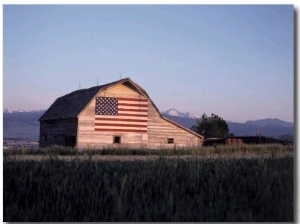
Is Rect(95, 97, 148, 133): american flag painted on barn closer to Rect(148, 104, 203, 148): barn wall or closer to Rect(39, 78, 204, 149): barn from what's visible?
Rect(39, 78, 204, 149): barn

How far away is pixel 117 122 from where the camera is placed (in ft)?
65.2

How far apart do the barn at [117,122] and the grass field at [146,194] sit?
11.8m

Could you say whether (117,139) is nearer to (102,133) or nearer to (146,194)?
(102,133)

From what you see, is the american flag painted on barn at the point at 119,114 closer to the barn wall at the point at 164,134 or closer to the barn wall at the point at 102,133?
the barn wall at the point at 102,133

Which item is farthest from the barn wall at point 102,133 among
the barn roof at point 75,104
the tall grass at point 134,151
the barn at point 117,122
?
the tall grass at point 134,151

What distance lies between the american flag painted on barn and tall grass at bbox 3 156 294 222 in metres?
12.1

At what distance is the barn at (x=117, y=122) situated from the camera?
1942 centimetres

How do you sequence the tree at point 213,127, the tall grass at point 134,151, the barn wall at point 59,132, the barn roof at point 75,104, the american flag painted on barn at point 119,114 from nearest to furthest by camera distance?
the tall grass at point 134,151, the american flag painted on barn at point 119,114, the barn wall at point 59,132, the barn roof at point 75,104, the tree at point 213,127

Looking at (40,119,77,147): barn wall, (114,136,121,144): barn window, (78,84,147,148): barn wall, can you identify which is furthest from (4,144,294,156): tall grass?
(114,136,121,144): barn window

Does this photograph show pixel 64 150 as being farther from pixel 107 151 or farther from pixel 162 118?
pixel 162 118

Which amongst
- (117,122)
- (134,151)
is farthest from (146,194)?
(117,122)

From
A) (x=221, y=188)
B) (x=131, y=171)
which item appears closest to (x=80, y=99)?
(x=131, y=171)

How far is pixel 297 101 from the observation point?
6.02 metres

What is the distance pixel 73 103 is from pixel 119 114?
10.4 feet
